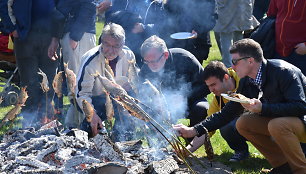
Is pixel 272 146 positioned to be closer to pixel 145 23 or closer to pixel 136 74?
pixel 136 74

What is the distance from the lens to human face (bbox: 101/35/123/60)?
18.1 ft

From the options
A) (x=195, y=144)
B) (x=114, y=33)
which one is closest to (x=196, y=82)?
(x=195, y=144)

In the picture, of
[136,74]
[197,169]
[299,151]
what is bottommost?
[197,169]

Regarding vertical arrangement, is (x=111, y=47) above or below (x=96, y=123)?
above

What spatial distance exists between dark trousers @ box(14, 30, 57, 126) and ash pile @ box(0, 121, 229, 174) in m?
1.31

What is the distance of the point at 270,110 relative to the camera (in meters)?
4.52

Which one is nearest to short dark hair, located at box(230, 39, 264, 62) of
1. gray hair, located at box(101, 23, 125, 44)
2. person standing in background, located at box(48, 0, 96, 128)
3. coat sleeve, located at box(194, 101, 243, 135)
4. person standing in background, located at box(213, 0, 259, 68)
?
coat sleeve, located at box(194, 101, 243, 135)

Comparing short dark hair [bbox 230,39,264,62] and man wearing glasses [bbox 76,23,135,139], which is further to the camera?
man wearing glasses [bbox 76,23,135,139]

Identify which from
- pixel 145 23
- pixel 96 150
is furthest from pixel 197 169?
pixel 145 23

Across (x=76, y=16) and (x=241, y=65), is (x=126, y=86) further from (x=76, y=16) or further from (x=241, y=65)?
(x=241, y=65)

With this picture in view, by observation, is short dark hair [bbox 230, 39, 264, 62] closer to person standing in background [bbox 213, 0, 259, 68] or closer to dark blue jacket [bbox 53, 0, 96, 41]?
dark blue jacket [bbox 53, 0, 96, 41]

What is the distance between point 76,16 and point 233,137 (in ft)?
9.00

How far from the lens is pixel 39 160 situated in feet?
15.1

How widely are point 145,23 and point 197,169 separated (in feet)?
10.4
